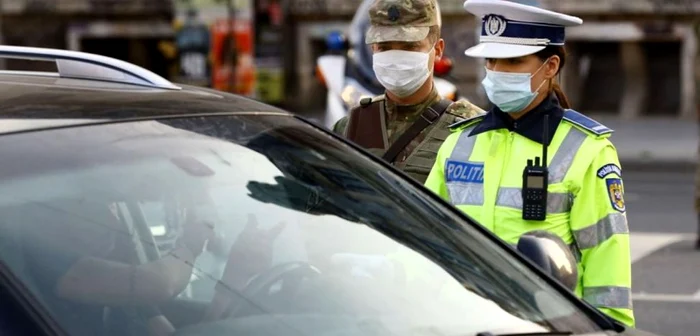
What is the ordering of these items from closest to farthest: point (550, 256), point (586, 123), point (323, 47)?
point (550, 256) → point (586, 123) → point (323, 47)

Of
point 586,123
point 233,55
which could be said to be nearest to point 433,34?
point 586,123

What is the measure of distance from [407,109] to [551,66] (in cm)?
92

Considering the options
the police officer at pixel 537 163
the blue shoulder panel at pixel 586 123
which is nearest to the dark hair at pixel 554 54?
the police officer at pixel 537 163

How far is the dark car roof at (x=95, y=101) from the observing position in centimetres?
292

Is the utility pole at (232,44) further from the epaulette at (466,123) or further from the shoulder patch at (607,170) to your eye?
the shoulder patch at (607,170)

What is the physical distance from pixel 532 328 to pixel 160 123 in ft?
2.95

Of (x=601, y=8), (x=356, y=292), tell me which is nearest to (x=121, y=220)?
(x=356, y=292)

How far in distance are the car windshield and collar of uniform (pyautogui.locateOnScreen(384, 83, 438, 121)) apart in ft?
4.78

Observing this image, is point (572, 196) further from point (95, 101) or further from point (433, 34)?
point (95, 101)

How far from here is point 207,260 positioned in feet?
9.29

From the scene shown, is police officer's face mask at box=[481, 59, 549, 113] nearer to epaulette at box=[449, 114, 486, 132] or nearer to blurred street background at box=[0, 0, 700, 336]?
epaulette at box=[449, 114, 486, 132]

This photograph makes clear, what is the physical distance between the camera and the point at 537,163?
3762 mm

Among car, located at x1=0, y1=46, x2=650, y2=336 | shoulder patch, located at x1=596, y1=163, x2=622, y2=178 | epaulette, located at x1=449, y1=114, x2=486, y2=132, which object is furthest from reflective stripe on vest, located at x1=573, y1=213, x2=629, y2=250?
epaulette, located at x1=449, y1=114, x2=486, y2=132

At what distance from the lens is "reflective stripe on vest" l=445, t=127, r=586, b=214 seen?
12.2 feet
